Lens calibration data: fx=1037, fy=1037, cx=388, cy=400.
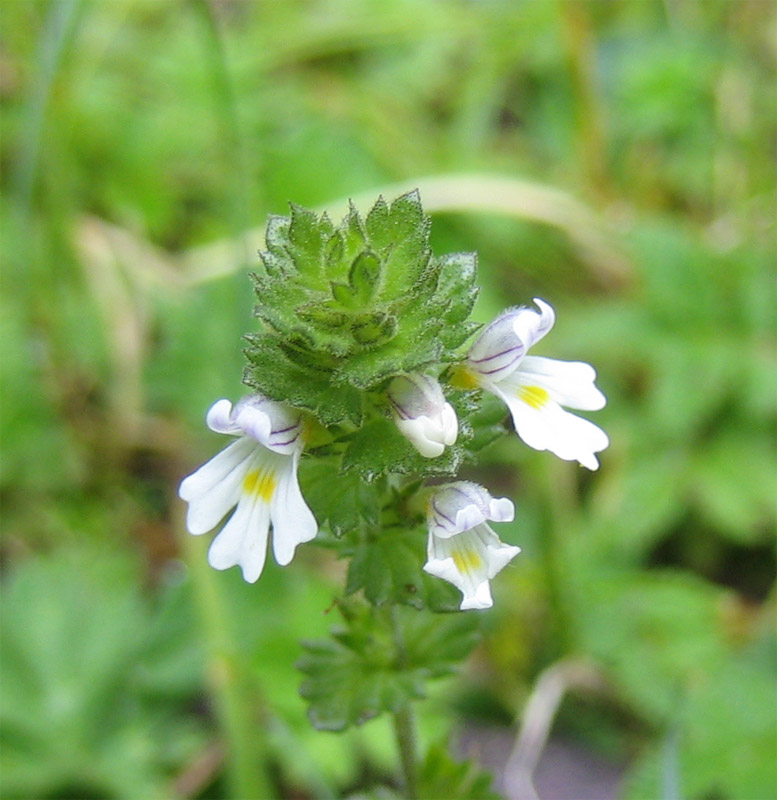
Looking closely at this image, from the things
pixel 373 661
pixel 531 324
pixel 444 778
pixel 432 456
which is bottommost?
pixel 444 778

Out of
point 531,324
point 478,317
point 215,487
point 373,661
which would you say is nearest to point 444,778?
point 373,661

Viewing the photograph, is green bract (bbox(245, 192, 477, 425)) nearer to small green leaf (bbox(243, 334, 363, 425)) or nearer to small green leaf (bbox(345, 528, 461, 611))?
small green leaf (bbox(243, 334, 363, 425))

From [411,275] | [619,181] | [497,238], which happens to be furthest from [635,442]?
[411,275]

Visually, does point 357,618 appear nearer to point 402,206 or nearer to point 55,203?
point 402,206

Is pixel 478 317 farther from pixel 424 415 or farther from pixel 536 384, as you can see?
pixel 424 415

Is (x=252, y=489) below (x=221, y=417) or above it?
below

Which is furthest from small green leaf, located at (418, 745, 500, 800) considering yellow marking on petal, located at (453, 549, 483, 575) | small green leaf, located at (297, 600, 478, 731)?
yellow marking on petal, located at (453, 549, 483, 575)
